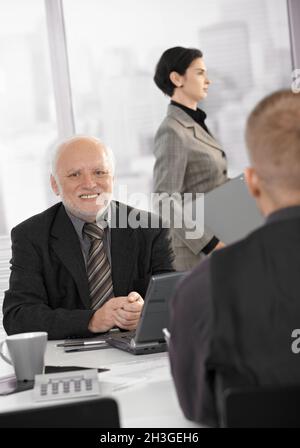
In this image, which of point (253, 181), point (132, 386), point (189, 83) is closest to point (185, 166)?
point (189, 83)

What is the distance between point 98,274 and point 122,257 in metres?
0.10

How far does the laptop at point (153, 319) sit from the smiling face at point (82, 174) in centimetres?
65

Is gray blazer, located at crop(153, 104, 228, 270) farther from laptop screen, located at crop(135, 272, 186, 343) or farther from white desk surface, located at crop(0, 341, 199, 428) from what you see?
laptop screen, located at crop(135, 272, 186, 343)

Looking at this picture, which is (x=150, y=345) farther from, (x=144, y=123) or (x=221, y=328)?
(x=144, y=123)

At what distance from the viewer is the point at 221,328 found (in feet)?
4.20

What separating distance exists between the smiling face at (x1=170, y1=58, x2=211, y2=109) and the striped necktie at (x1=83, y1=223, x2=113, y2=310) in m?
1.25

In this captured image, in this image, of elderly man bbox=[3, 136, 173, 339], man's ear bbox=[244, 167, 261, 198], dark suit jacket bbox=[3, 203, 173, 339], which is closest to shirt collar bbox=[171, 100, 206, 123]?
elderly man bbox=[3, 136, 173, 339]

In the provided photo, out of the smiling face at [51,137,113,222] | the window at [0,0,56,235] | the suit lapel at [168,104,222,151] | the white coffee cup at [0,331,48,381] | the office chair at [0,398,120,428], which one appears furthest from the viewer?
the window at [0,0,56,235]

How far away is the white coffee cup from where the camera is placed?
1.85 meters

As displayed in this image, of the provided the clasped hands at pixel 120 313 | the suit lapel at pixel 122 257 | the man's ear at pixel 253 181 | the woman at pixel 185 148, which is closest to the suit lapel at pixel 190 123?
the woman at pixel 185 148

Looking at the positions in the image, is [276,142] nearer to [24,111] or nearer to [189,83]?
[189,83]

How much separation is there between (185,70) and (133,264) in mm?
1357

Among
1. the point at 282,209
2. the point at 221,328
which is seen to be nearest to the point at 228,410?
the point at 221,328

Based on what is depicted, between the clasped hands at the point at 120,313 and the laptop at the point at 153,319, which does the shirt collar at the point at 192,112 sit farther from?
the laptop at the point at 153,319
